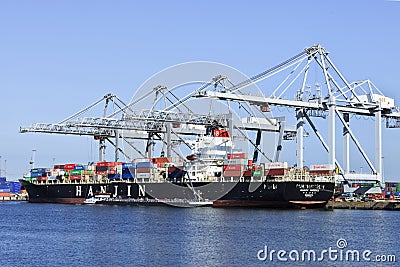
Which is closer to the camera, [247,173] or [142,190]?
[247,173]

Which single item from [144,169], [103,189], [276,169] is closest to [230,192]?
[276,169]

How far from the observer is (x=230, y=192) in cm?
4891

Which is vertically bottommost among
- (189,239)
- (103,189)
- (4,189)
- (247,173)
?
(189,239)

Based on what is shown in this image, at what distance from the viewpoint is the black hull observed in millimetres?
46344

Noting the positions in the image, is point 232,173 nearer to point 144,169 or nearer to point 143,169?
point 144,169

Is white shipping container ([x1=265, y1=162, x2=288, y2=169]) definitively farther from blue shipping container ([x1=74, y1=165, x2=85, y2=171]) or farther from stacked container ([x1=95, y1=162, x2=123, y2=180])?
blue shipping container ([x1=74, y1=165, x2=85, y2=171])

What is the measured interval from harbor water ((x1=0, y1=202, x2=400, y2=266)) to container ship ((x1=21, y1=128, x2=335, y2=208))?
21.0 ft

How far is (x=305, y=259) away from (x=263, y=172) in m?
24.4

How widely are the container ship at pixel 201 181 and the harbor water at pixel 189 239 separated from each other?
6.39 metres

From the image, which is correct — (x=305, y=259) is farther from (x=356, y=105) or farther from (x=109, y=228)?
(x=356, y=105)

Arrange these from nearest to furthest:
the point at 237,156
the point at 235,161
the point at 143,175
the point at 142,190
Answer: the point at 235,161, the point at 237,156, the point at 142,190, the point at 143,175

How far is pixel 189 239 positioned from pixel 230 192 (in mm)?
21133

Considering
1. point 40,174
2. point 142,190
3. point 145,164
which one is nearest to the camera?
point 142,190

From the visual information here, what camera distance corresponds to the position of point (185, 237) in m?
28.6
